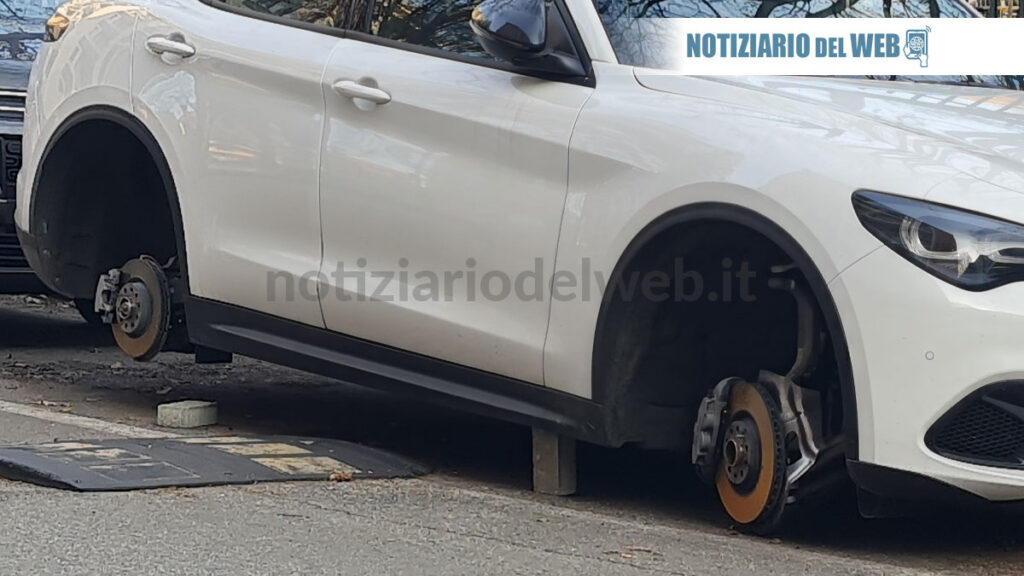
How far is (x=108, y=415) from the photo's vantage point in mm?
6551

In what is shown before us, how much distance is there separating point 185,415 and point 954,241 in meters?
3.23

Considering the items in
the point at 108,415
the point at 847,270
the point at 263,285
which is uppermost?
the point at 847,270

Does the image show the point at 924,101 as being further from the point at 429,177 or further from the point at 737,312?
the point at 429,177

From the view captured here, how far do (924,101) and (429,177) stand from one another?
4.69 ft

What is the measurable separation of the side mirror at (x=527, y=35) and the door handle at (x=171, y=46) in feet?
4.73

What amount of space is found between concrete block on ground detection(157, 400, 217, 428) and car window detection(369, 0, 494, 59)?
1627mm

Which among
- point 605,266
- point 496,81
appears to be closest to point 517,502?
point 605,266

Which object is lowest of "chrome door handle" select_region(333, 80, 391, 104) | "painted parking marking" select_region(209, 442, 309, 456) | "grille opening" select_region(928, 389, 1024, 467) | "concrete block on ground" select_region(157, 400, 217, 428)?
"concrete block on ground" select_region(157, 400, 217, 428)

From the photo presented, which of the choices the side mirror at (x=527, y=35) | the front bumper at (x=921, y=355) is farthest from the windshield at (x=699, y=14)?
the front bumper at (x=921, y=355)

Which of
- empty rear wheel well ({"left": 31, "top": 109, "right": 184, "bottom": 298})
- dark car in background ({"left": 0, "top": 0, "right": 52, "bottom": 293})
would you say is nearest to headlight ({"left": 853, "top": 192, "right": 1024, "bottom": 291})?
empty rear wheel well ({"left": 31, "top": 109, "right": 184, "bottom": 298})

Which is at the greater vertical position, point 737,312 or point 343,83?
point 343,83

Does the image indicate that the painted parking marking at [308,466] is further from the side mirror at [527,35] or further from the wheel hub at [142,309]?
the side mirror at [527,35]

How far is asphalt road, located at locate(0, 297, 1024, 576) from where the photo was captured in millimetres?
4098

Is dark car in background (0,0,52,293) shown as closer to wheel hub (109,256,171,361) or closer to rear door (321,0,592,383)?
wheel hub (109,256,171,361)
